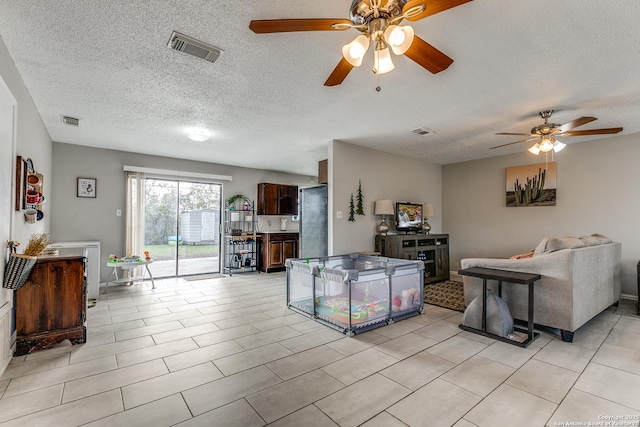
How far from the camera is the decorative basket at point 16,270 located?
2415mm

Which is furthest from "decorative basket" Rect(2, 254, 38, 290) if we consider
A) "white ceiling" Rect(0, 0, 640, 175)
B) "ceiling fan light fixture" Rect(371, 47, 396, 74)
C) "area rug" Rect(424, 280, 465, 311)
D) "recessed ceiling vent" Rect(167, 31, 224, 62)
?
"area rug" Rect(424, 280, 465, 311)

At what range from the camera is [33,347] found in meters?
A: 2.69

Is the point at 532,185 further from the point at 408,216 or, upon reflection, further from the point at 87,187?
the point at 87,187

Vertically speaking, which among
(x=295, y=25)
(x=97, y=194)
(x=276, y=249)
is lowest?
(x=276, y=249)

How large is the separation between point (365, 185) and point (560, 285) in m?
3.20

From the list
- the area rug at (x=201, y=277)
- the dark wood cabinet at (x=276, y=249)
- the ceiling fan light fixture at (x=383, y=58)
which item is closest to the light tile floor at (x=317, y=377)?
the ceiling fan light fixture at (x=383, y=58)

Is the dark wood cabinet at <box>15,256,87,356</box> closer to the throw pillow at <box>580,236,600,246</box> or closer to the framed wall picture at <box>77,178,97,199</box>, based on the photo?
the framed wall picture at <box>77,178,97,199</box>

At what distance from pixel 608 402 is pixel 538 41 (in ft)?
8.42

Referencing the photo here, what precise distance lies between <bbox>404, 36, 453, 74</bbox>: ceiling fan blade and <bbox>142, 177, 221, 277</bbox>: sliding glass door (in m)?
5.84

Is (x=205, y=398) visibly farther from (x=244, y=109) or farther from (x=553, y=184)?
(x=553, y=184)

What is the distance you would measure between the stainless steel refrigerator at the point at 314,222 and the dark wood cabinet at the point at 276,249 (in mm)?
1264

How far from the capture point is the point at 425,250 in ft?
18.8

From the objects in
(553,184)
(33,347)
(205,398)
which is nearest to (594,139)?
(553,184)

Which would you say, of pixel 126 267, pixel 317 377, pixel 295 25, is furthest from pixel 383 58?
pixel 126 267
